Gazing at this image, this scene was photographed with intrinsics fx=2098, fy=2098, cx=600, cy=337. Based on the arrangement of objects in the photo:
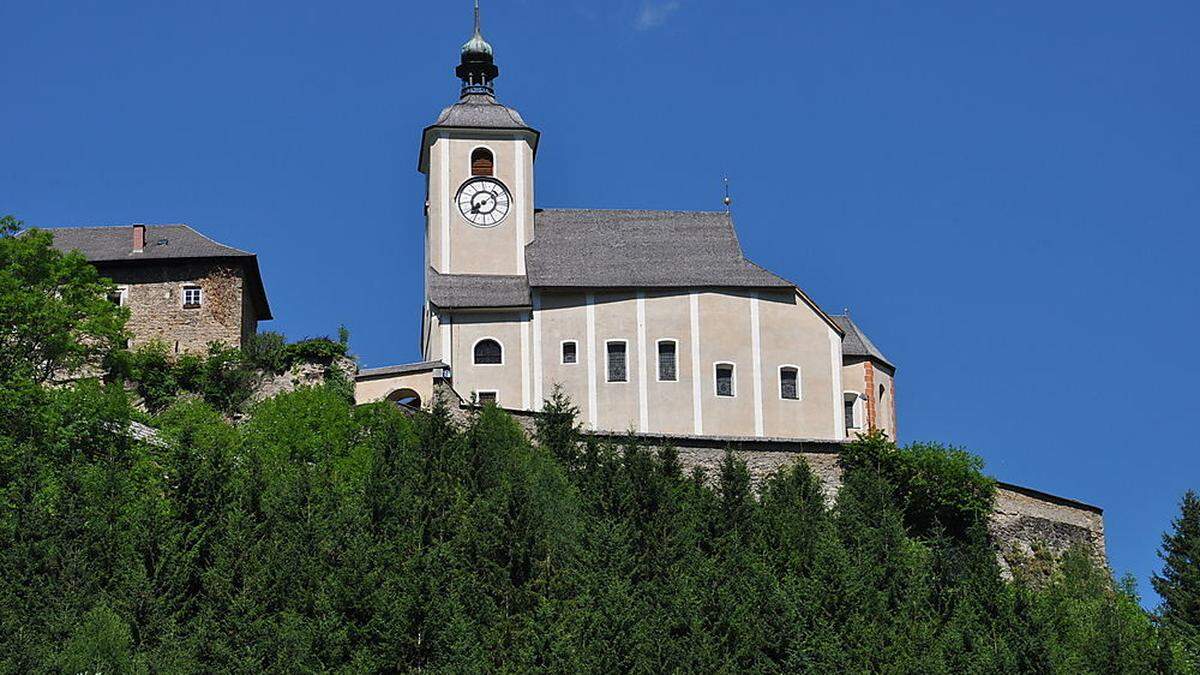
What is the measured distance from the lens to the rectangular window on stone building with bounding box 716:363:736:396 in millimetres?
60000

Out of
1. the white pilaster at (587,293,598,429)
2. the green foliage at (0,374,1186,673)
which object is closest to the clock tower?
the white pilaster at (587,293,598,429)

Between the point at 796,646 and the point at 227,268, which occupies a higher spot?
the point at 227,268

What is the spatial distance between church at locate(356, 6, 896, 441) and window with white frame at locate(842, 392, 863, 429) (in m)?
0.06

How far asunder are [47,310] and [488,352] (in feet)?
41.2

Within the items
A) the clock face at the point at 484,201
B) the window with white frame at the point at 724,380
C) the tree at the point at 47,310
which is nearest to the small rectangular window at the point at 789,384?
the window with white frame at the point at 724,380

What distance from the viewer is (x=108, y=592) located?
41.2 m

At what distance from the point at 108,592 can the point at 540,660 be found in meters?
8.82

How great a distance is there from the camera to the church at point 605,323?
5956cm

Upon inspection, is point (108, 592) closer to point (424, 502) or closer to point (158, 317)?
point (424, 502)

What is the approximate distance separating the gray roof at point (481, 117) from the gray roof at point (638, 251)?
2989 mm

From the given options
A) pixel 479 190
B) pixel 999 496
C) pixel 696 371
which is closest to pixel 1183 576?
pixel 999 496

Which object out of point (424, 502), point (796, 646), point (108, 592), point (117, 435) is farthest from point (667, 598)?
point (117, 435)

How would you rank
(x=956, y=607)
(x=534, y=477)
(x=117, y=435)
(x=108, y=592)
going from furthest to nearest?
(x=117, y=435) → (x=534, y=477) → (x=956, y=607) → (x=108, y=592)

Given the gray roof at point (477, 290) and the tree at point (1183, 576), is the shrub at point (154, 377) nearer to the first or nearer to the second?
the gray roof at point (477, 290)
